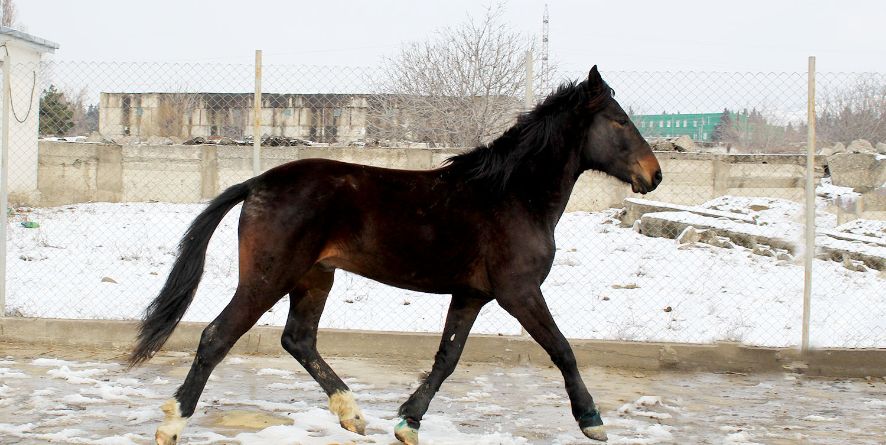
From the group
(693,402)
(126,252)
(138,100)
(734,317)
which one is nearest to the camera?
(693,402)

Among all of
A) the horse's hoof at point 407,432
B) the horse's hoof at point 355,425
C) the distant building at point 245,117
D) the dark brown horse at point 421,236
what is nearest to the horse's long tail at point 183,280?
the dark brown horse at point 421,236

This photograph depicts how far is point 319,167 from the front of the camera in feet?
14.4

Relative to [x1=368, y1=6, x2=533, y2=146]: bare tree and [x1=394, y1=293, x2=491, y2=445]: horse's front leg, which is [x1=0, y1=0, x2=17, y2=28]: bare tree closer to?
[x1=368, y1=6, x2=533, y2=146]: bare tree

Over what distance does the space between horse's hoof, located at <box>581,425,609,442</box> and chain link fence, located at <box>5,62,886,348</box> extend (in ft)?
10.1

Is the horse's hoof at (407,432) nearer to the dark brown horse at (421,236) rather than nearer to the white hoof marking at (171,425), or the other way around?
the dark brown horse at (421,236)

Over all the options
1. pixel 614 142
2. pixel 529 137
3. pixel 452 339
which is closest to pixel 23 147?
pixel 452 339

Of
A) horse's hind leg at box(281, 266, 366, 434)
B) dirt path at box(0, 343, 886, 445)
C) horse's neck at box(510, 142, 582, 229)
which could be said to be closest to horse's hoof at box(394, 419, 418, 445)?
dirt path at box(0, 343, 886, 445)

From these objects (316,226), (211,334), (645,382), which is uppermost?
(316,226)

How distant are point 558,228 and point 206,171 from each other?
29.4ft

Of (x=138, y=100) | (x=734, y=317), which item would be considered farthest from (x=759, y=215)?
(x=138, y=100)

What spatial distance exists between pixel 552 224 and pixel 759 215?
11303 millimetres

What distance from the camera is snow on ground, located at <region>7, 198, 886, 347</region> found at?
7.62m

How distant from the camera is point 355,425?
14.4ft

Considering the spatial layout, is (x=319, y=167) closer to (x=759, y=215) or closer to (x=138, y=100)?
(x=759, y=215)
